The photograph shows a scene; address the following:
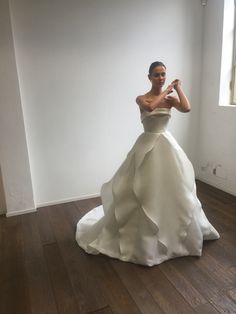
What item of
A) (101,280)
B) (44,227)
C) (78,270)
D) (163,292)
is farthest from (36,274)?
(163,292)

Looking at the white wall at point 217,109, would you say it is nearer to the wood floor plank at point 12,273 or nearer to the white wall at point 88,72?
the white wall at point 88,72

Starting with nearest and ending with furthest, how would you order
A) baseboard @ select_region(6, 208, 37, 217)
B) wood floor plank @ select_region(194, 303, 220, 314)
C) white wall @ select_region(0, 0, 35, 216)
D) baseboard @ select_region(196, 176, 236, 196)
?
wood floor plank @ select_region(194, 303, 220, 314)
white wall @ select_region(0, 0, 35, 216)
baseboard @ select_region(6, 208, 37, 217)
baseboard @ select_region(196, 176, 236, 196)

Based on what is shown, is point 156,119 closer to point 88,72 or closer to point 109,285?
point 109,285

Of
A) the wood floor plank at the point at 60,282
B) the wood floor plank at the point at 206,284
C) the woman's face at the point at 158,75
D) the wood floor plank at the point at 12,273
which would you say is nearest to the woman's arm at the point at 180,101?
the woman's face at the point at 158,75

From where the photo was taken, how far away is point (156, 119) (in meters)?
1.97

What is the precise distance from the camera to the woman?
6.39 feet

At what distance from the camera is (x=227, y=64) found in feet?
10.4

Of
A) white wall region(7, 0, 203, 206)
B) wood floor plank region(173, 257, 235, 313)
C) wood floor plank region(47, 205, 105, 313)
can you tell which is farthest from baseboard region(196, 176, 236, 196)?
wood floor plank region(47, 205, 105, 313)

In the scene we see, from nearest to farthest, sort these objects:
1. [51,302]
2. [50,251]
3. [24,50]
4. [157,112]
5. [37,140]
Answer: [51,302] < [157,112] < [50,251] < [24,50] < [37,140]

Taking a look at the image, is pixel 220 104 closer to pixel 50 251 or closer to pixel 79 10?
pixel 79 10

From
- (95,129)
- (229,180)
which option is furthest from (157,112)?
(229,180)

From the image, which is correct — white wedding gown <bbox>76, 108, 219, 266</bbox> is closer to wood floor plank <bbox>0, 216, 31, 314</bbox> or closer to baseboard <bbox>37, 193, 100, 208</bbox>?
wood floor plank <bbox>0, 216, 31, 314</bbox>

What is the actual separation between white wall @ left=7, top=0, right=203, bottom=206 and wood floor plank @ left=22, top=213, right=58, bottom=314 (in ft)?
2.15

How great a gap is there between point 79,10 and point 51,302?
271 centimetres
